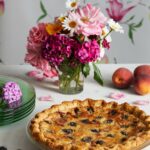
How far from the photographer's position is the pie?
1.05 m

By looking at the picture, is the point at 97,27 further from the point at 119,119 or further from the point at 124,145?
the point at 124,145

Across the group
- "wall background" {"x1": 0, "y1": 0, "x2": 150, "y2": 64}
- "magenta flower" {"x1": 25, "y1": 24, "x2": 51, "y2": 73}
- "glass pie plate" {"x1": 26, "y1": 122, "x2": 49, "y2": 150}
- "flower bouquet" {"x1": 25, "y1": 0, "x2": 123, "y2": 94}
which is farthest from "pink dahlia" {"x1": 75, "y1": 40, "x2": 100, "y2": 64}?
"wall background" {"x1": 0, "y1": 0, "x2": 150, "y2": 64}

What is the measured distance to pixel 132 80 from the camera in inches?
58.6

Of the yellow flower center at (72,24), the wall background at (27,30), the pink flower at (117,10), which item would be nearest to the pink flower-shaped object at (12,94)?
the yellow flower center at (72,24)

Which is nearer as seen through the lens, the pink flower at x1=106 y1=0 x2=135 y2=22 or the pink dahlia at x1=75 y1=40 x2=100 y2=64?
the pink dahlia at x1=75 y1=40 x2=100 y2=64

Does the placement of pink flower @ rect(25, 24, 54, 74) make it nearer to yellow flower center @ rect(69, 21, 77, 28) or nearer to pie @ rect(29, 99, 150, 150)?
yellow flower center @ rect(69, 21, 77, 28)

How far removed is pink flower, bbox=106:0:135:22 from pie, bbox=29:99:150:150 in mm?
1019

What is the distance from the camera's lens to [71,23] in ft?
4.37

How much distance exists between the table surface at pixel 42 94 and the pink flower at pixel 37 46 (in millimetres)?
98

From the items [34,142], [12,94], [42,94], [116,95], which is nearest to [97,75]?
[116,95]

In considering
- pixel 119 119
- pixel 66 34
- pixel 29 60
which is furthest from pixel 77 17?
pixel 119 119

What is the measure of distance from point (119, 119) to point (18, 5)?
1.11 m

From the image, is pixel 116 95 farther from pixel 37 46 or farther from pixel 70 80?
pixel 37 46

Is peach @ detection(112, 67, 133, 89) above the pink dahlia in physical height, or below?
below
